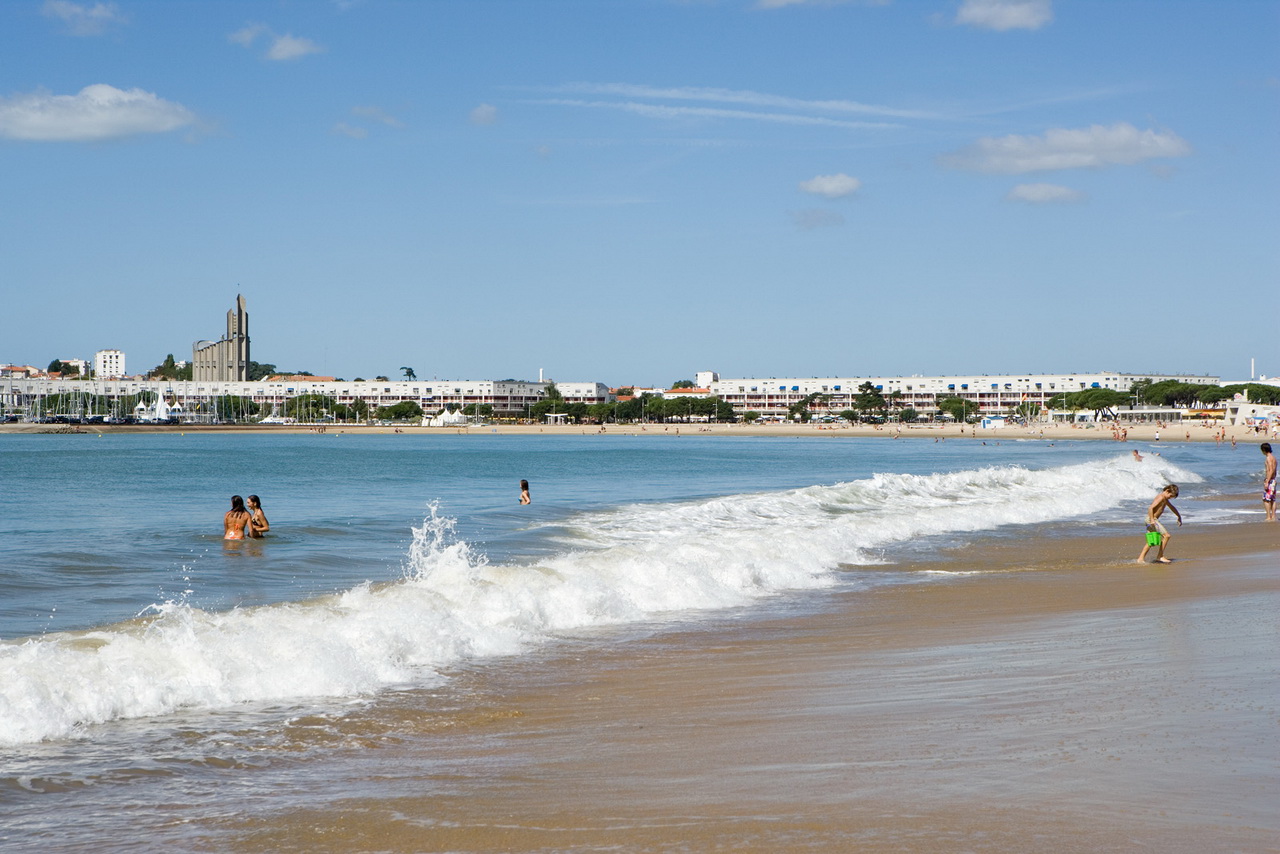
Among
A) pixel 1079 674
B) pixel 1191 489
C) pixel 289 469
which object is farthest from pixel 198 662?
pixel 289 469

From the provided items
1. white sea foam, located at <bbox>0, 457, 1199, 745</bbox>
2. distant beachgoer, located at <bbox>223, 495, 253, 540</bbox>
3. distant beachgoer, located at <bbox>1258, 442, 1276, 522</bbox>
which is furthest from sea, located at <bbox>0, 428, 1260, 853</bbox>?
distant beachgoer, located at <bbox>1258, 442, 1276, 522</bbox>

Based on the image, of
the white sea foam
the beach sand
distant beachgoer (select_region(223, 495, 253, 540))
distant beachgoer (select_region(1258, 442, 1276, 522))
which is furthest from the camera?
distant beachgoer (select_region(1258, 442, 1276, 522))

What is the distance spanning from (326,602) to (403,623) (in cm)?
221

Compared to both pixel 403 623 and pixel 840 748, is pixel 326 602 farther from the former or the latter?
pixel 840 748

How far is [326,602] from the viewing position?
12.1m

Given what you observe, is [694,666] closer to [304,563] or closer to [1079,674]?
[1079,674]

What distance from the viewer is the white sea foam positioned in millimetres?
7906

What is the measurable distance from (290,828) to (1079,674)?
5.37 metres

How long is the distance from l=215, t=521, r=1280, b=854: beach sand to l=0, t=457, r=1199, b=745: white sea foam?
0.82 metres

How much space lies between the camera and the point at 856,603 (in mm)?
13336

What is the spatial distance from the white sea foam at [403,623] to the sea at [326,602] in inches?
1.0

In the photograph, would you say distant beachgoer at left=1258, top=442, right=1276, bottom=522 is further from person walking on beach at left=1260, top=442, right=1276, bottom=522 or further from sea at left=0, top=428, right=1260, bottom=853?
sea at left=0, top=428, right=1260, bottom=853

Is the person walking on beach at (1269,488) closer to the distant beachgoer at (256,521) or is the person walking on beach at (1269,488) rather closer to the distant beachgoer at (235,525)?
the distant beachgoer at (256,521)

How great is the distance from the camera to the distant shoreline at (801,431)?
402ft
